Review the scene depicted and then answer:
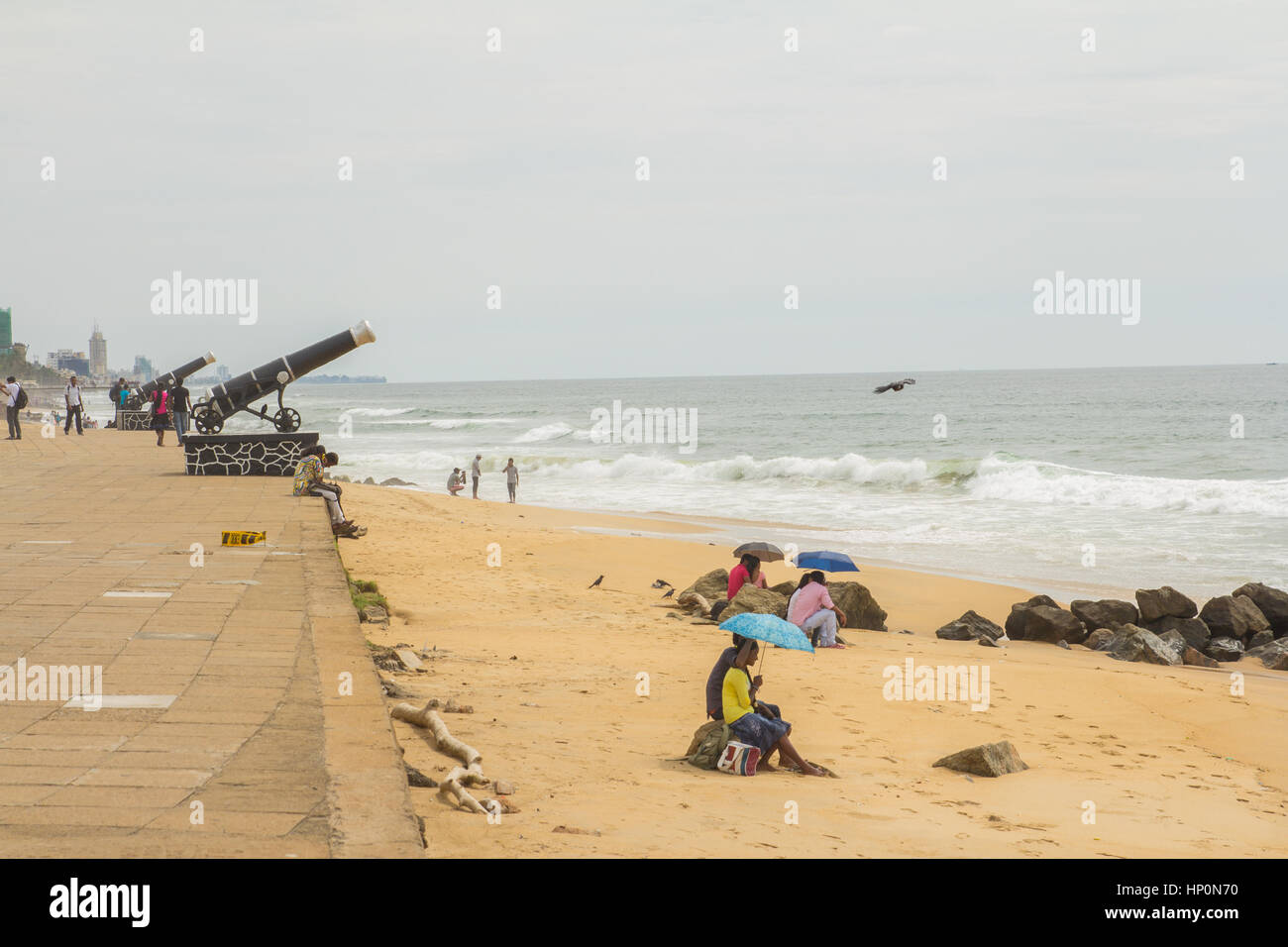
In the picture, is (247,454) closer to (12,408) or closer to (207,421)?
(207,421)

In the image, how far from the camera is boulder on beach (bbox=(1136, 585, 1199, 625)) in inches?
530

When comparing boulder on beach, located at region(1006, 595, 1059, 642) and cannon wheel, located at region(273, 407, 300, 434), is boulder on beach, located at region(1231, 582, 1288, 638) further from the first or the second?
cannon wheel, located at region(273, 407, 300, 434)

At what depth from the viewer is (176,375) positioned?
1344 inches

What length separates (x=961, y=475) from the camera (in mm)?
37094

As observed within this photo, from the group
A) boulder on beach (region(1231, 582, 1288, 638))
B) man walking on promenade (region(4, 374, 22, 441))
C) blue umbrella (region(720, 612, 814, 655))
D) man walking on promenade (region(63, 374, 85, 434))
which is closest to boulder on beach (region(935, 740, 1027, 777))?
blue umbrella (region(720, 612, 814, 655))

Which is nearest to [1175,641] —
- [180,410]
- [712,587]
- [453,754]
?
[712,587]

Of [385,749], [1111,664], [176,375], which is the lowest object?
[1111,664]

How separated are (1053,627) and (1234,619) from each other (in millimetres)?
2033

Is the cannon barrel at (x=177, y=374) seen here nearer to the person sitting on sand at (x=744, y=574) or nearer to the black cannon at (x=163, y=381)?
the black cannon at (x=163, y=381)

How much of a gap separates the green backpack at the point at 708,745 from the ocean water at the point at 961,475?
1112 centimetres

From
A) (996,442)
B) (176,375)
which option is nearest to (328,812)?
(176,375)

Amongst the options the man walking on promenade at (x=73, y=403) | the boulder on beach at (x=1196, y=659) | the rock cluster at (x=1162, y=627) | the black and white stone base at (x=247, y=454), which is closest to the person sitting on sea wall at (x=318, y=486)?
the black and white stone base at (x=247, y=454)
